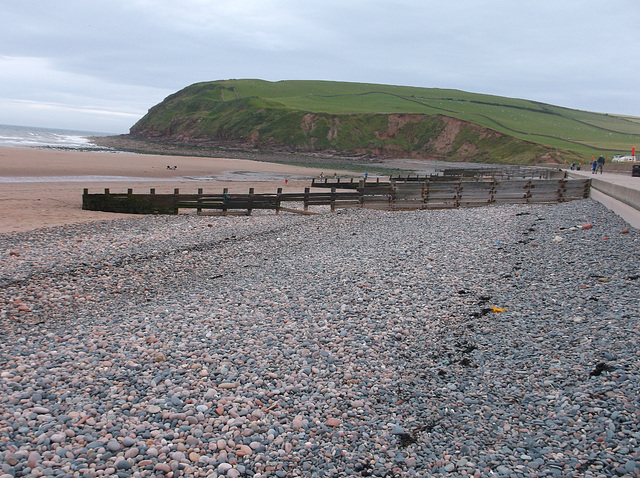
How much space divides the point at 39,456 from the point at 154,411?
1.30 meters

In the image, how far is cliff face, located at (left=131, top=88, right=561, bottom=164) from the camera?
99812 millimetres

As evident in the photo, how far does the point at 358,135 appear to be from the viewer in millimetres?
111750

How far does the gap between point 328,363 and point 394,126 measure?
112 meters

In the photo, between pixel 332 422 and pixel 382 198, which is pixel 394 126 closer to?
pixel 382 198

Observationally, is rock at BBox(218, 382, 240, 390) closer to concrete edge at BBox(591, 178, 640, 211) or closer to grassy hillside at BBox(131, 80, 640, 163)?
concrete edge at BBox(591, 178, 640, 211)

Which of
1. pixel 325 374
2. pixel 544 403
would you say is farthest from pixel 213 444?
pixel 544 403

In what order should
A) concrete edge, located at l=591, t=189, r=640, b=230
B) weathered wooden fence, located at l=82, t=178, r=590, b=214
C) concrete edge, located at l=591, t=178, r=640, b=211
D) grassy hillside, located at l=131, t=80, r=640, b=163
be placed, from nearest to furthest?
concrete edge, located at l=591, t=189, r=640, b=230
concrete edge, located at l=591, t=178, r=640, b=211
weathered wooden fence, located at l=82, t=178, r=590, b=214
grassy hillside, located at l=131, t=80, r=640, b=163

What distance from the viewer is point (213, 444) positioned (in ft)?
17.9

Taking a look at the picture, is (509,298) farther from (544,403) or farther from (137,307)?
(137,307)

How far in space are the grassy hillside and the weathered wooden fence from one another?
212 ft

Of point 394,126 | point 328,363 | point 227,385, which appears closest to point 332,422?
point 328,363

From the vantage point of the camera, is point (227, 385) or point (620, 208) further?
point (620, 208)

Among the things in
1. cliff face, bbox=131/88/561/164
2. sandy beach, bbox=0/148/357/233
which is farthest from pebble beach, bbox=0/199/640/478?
cliff face, bbox=131/88/561/164

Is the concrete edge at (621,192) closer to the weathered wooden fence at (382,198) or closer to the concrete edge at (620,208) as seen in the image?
the concrete edge at (620,208)
